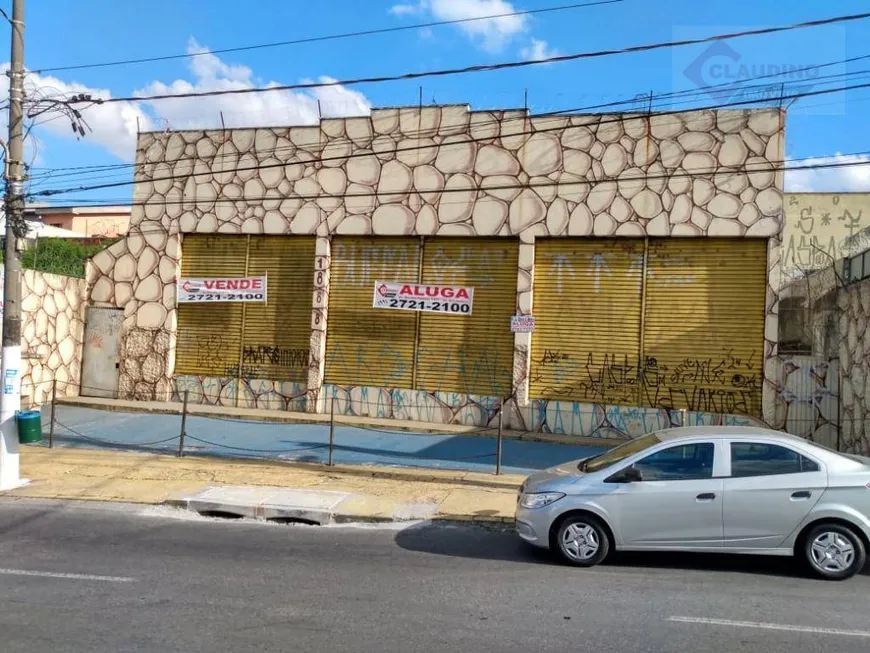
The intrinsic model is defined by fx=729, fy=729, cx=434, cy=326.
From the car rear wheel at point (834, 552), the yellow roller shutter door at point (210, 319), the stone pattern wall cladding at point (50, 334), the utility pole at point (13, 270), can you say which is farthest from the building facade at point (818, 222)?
the utility pole at point (13, 270)

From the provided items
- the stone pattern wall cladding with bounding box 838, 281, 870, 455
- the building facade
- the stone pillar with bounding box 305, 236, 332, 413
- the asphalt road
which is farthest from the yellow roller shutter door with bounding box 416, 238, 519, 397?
the building facade

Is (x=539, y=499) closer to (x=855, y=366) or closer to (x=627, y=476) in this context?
(x=627, y=476)

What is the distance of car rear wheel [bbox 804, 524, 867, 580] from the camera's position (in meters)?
6.82

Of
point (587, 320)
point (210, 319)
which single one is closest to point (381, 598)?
point (587, 320)

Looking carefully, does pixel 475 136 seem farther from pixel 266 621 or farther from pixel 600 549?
pixel 266 621

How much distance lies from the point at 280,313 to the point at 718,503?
12.5 metres

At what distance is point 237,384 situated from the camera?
1764cm

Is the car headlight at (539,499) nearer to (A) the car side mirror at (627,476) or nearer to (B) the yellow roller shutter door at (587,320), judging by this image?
(A) the car side mirror at (627,476)

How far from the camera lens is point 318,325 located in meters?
17.0

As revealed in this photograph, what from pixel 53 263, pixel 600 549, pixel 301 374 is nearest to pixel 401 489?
pixel 600 549

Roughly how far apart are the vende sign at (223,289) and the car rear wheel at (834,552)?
44.3 feet

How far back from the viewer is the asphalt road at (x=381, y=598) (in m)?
5.12

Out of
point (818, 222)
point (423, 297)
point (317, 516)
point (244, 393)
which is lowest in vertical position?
point (317, 516)

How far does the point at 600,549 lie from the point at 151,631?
4.19 metres
